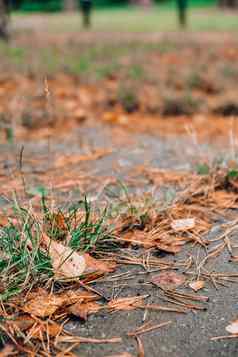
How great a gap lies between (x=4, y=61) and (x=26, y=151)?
2375 mm

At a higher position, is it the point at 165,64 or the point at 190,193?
the point at 190,193

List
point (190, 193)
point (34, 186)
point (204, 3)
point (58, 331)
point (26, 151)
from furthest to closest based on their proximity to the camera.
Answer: point (204, 3), point (26, 151), point (34, 186), point (190, 193), point (58, 331)

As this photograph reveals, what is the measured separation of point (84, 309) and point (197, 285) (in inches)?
11.0

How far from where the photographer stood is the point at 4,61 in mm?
5148

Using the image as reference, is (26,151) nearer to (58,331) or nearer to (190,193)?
(190,193)

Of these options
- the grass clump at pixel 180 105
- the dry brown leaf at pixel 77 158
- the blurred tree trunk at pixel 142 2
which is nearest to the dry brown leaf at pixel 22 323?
the dry brown leaf at pixel 77 158

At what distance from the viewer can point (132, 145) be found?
10.2 ft

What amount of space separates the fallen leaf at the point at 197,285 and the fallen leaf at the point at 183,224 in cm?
28

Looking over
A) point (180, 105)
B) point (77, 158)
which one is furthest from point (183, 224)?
point (180, 105)

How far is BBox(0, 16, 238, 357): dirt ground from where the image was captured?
1347 mm

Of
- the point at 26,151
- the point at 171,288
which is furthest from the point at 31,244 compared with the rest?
the point at 26,151

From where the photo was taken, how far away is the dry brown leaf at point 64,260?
1.46 meters

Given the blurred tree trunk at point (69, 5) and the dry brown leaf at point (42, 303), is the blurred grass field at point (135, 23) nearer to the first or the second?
the blurred tree trunk at point (69, 5)

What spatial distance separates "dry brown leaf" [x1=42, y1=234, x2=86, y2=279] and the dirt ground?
61 mm
